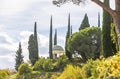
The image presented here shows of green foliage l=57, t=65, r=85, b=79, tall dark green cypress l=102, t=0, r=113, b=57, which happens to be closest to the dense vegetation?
tall dark green cypress l=102, t=0, r=113, b=57

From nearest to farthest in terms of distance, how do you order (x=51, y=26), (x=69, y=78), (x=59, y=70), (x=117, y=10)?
(x=117, y=10) → (x=69, y=78) → (x=59, y=70) → (x=51, y=26)

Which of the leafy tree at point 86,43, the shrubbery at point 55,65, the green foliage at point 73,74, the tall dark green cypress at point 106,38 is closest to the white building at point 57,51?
the leafy tree at point 86,43

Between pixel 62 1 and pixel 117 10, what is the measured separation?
309 cm

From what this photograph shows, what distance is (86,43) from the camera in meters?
51.8

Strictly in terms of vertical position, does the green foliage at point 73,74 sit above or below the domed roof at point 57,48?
below

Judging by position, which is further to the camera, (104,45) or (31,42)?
(31,42)

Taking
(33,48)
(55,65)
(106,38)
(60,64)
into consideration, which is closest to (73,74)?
(106,38)

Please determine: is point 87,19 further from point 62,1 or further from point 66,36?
point 62,1

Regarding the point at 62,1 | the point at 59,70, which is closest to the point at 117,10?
the point at 62,1

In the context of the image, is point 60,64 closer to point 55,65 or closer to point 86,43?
point 55,65

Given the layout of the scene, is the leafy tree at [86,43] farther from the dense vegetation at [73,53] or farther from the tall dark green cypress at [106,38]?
the tall dark green cypress at [106,38]

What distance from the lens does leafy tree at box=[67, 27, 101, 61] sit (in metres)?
51.3

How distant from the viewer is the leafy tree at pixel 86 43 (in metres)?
51.3

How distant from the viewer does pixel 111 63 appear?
35.8 feet
